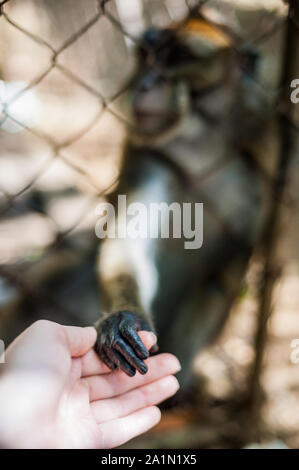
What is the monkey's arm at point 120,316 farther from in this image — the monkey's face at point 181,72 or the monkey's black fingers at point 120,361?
the monkey's face at point 181,72

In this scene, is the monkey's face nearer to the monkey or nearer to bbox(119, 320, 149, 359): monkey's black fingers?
the monkey

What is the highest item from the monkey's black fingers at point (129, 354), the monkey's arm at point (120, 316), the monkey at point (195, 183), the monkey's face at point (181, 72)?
the monkey's face at point (181, 72)

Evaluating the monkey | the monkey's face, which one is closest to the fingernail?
the monkey

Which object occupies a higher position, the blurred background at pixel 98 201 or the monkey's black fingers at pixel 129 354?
the blurred background at pixel 98 201

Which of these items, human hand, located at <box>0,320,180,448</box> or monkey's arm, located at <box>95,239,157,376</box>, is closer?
human hand, located at <box>0,320,180,448</box>

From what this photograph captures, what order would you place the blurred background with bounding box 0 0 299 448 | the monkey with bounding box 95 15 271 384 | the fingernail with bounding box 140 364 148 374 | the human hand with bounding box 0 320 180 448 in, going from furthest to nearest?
1. the monkey with bounding box 95 15 271 384
2. the blurred background with bounding box 0 0 299 448
3. the fingernail with bounding box 140 364 148 374
4. the human hand with bounding box 0 320 180 448

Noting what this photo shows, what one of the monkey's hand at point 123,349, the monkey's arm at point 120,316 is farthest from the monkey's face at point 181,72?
the monkey's hand at point 123,349

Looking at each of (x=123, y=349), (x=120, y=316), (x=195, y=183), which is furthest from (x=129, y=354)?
(x=195, y=183)

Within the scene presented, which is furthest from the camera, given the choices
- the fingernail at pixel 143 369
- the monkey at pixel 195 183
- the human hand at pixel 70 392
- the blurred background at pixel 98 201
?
the monkey at pixel 195 183

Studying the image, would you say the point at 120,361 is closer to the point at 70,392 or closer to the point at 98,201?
the point at 70,392
